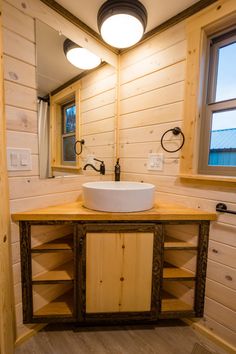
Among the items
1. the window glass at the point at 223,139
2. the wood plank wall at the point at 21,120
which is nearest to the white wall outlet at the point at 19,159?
the wood plank wall at the point at 21,120

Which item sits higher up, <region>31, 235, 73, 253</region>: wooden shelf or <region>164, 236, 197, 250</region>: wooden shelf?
<region>164, 236, 197, 250</region>: wooden shelf

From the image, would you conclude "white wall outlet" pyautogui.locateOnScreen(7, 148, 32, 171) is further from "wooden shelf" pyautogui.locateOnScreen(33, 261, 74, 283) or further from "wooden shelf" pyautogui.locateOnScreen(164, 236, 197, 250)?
"wooden shelf" pyautogui.locateOnScreen(164, 236, 197, 250)

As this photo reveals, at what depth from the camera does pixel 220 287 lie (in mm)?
1136

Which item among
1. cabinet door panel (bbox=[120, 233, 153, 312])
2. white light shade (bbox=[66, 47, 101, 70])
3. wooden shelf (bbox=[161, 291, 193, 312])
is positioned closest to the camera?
cabinet door panel (bbox=[120, 233, 153, 312])

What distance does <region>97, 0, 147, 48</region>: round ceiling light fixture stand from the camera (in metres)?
1.10

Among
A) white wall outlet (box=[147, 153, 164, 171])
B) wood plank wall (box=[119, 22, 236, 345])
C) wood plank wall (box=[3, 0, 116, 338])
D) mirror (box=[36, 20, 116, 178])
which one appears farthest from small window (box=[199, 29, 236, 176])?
wood plank wall (box=[3, 0, 116, 338])

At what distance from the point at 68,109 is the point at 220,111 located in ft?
3.55

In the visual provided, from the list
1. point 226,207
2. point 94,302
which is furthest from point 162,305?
point 226,207

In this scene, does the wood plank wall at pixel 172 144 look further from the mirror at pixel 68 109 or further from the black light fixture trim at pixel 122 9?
the black light fixture trim at pixel 122 9

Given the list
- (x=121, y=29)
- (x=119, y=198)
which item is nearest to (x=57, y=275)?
(x=119, y=198)

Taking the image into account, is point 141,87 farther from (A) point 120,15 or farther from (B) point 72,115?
(B) point 72,115

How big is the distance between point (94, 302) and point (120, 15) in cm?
178

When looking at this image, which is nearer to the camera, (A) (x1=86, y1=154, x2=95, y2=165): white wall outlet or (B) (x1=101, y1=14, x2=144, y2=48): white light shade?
(B) (x1=101, y1=14, x2=144, y2=48): white light shade

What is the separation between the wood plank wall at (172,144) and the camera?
1109 mm
